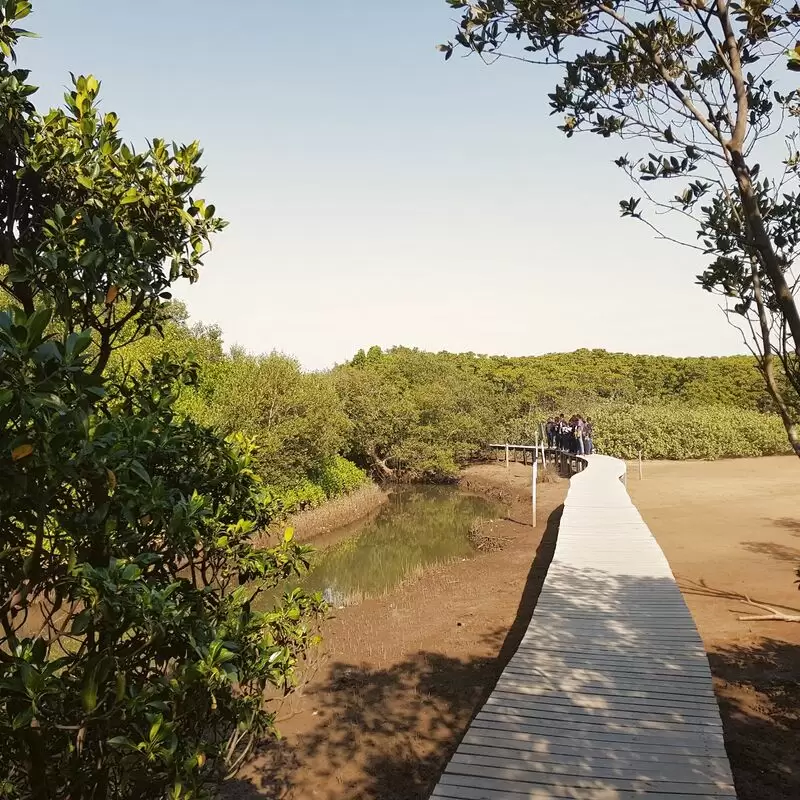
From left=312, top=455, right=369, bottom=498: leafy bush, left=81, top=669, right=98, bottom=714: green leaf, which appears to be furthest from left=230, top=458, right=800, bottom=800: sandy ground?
left=312, top=455, right=369, bottom=498: leafy bush

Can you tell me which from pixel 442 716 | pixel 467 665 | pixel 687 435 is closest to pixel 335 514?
pixel 467 665

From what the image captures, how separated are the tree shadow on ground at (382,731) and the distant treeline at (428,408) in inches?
194

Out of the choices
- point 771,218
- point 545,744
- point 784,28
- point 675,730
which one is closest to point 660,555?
point 675,730

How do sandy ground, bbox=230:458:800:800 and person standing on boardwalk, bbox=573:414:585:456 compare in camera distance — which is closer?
sandy ground, bbox=230:458:800:800

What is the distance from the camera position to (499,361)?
2464 inches

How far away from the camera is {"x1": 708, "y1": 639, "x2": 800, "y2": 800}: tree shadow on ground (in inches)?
221

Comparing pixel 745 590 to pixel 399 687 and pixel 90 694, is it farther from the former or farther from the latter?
pixel 90 694

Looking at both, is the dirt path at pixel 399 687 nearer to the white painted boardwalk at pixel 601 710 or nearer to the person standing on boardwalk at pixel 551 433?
the white painted boardwalk at pixel 601 710

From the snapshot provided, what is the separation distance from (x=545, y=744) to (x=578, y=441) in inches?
970

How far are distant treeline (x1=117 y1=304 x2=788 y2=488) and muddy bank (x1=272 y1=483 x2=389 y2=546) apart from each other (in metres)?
0.67

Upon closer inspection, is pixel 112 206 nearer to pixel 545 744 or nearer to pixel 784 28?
pixel 784 28

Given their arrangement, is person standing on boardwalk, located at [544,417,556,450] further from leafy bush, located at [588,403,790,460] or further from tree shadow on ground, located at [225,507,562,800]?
tree shadow on ground, located at [225,507,562,800]

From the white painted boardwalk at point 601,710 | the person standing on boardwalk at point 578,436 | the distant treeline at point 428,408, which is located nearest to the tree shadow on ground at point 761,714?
the white painted boardwalk at point 601,710

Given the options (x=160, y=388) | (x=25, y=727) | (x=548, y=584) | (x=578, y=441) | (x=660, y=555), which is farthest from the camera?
(x=578, y=441)
